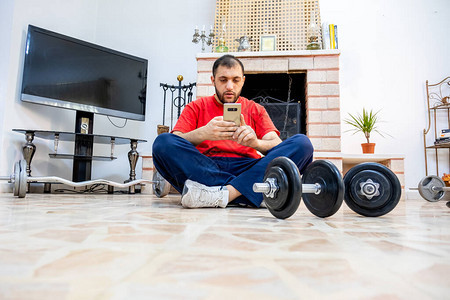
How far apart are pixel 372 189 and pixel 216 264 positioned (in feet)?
2.79

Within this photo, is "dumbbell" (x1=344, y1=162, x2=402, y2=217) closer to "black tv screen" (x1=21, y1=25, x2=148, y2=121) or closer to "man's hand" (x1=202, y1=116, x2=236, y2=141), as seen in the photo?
"man's hand" (x1=202, y1=116, x2=236, y2=141)

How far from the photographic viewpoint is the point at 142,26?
3.61 metres

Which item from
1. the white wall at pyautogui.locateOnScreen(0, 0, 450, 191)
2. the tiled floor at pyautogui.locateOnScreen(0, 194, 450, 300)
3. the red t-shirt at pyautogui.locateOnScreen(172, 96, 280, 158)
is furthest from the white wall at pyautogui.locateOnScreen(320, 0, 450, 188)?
the tiled floor at pyautogui.locateOnScreen(0, 194, 450, 300)

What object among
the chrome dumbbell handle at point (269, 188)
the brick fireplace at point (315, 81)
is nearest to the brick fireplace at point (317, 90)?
the brick fireplace at point (315, 81)

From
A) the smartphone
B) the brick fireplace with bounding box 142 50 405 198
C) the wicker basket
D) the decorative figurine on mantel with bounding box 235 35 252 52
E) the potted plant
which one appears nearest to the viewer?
the smartphone

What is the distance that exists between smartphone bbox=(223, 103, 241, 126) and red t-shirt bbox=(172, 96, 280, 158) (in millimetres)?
306

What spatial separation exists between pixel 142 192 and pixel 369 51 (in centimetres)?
283

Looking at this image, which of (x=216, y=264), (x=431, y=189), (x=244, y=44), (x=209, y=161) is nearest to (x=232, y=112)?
(x=209, y=161)

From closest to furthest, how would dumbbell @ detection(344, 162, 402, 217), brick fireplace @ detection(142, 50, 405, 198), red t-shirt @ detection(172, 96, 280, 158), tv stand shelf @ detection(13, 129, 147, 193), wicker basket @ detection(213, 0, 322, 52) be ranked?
1. dumbbell @ detection(344, 162, 402, 217)
2. red t-shirt @ detection(172, 96, 280, 158)
3. tv stand shelf @ detection(13, 129, 147, 193)
4. brick fireplace @ detection(142, 50, 405, 198)
5. wicker basket @ detection(213, 0, 322, 52)

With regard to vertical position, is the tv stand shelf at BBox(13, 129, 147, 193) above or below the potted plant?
below

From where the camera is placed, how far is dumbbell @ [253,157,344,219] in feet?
2.89

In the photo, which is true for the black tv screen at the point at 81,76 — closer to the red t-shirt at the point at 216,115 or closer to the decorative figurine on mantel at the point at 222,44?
the decorative figurine on mantel at the point at 222,44

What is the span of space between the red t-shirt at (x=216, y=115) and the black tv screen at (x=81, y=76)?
5.53ft

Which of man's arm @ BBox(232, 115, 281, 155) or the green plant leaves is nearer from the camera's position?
man's arm @ BBox(232, 115, 281, 155)
